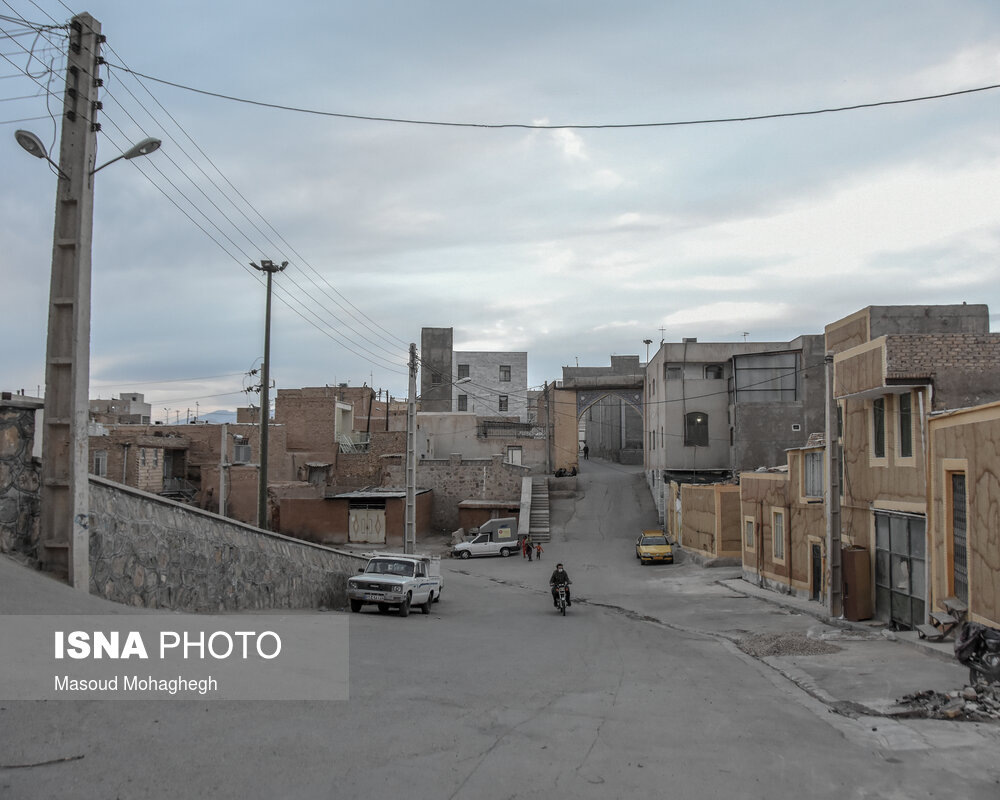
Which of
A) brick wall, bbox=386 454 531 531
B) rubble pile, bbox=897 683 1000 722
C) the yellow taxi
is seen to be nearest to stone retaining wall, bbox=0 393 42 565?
rubble pile, bbox=897 683 1000 722

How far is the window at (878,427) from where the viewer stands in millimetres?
19547

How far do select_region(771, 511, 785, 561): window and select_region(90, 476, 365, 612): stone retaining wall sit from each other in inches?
625

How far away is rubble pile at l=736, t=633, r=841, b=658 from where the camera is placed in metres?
15.9

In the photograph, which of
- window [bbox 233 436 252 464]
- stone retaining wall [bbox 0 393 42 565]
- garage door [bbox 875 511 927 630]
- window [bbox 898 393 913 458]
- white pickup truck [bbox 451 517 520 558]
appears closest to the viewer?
stone retaining wall [bbox 0 393 42 565]

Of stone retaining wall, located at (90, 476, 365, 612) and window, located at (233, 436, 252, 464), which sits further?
window, located at (233, 436, 252, 464)

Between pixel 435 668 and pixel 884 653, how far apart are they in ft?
28.5

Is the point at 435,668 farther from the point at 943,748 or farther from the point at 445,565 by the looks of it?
the point at 445,565

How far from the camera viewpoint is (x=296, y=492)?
155 feet

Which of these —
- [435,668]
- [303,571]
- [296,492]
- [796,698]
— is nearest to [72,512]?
[435,668]

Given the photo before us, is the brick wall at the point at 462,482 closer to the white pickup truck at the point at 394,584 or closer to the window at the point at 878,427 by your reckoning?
the white pickup truck at the point at 394,584

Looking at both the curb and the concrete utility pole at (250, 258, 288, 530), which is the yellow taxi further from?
the concrete utility pole at (250, 258, 288, 530)
